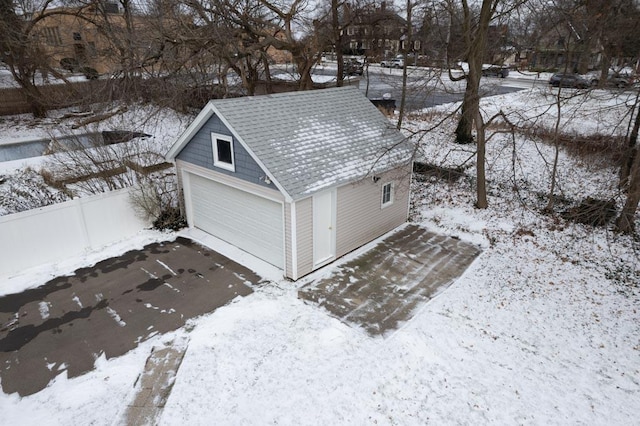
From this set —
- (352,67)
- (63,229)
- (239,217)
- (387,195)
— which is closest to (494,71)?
(352,67)

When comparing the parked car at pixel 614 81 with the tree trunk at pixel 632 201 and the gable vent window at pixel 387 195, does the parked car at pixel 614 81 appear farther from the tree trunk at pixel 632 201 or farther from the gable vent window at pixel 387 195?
the gable vent window at pixel 387 195

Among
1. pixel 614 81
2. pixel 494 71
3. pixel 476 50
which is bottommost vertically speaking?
pixel 494 71

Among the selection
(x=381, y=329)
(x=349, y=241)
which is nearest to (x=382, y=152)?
(x=349, y=241)

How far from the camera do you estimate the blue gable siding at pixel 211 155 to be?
1051 centimetres

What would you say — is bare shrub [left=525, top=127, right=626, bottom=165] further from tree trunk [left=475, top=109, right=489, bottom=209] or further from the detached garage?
the detached garage

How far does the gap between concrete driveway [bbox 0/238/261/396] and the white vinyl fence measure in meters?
1.05

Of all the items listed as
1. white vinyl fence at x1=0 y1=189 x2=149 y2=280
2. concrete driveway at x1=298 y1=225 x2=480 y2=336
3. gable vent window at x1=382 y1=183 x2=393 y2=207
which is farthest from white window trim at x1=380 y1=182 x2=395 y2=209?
white vinyl fence at x1=0 y1=189 x2=149 y2=280

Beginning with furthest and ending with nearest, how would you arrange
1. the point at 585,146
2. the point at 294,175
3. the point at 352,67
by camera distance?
the point at 352,67 → the point at 585,146 → the point at 294,175

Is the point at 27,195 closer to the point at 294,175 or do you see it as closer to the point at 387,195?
the point at 294,175

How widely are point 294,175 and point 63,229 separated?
6883mm

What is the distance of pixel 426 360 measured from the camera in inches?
317

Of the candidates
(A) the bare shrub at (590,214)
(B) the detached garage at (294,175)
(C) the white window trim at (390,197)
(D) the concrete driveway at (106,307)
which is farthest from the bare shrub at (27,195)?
(A) the bare shrub at (590,214)

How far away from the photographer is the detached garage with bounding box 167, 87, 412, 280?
406 inches

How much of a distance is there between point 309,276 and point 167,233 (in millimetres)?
5357
